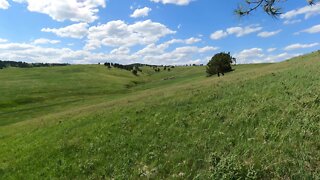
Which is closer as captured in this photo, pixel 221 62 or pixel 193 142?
pixel 193 142

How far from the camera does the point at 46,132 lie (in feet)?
105

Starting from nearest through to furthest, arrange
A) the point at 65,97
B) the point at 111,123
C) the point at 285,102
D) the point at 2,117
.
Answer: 1. the point at 285,102
2. the point at 111,123
3. the point at 2,117
4. the point at 65,97

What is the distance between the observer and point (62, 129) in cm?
3039

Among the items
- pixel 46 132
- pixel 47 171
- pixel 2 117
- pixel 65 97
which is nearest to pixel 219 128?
pixel 47 171

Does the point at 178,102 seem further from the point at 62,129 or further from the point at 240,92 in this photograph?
the point at 62,129

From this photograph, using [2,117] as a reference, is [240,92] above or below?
above

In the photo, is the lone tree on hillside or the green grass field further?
the lone tree on hillside

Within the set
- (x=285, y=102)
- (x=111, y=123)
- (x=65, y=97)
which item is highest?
(x=285, y=102)

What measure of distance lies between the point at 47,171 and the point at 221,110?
33.2 feet

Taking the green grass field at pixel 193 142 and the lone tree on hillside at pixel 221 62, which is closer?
the green grass field at pixel 193 142

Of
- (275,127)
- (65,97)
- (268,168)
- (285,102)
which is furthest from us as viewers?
(65,97)

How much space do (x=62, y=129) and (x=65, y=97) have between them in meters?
75.9

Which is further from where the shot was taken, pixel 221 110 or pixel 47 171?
pixel 221 110

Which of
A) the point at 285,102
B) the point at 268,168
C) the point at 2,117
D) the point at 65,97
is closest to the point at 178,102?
the point at 285,102
